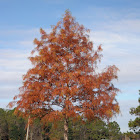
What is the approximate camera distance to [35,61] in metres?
17.8

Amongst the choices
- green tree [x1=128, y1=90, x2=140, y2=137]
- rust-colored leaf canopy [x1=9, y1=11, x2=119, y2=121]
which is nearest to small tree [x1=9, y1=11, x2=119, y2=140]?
rust-colored leaf canopy [x1=9, y1=11, x2=119, y2=121]

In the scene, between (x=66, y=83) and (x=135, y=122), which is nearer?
(x=66, y=83)

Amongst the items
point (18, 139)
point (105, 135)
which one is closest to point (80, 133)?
point (105, 135)

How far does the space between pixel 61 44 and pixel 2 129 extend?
5962 cm

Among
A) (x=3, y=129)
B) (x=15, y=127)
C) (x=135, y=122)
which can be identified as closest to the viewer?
(x=135, y=122)

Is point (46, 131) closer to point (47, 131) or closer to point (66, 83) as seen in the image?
point (47, 131)

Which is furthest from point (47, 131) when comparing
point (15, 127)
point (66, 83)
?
point (66, 83)

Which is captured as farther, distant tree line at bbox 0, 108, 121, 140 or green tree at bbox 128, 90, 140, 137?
distant tree line at bbox 0, 108, 121, 140

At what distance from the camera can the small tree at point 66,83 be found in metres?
16.7

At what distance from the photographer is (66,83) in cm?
1703

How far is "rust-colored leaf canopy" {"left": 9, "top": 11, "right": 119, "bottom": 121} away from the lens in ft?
54.7

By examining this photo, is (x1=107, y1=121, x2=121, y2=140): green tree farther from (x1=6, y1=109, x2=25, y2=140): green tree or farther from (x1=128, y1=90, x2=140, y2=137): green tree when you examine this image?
(x1=128, y1=90, x2=140, y2=137): green tree

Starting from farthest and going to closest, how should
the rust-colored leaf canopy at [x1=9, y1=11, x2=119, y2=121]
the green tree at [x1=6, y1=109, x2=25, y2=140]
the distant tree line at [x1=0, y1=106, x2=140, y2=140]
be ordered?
1. the green tree at [x1=6, y1=109, x2=25, y2=140]
2. the distant tree line at [x1=0, y1=106, x2=140, y2=140]
3. the rust-colored leaf canopy at [x1=9, y1=11, x2=119, y2=121]

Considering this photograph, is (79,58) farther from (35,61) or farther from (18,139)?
(18,139)
